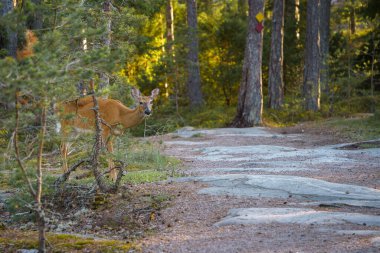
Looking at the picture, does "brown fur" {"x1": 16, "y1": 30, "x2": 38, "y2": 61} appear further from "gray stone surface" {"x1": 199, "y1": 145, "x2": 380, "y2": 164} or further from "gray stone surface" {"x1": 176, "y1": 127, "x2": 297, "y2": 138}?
"gray stone surface" {"x1": 176, "y1": 127, "x2": 297, "y2": 138}

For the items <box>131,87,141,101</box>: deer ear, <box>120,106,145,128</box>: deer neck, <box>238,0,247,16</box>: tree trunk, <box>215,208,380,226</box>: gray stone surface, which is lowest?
<box>215,208,380,226</box>: gray stone surface

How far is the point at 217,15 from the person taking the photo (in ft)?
129

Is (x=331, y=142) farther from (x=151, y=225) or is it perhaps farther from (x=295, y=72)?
(x=295, y=72)

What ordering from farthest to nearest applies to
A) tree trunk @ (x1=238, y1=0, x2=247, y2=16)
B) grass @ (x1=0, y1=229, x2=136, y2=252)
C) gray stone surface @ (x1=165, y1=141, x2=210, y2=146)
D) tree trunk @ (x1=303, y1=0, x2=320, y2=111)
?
tree trunk @ (x1=238, y1=0, x2=247, y2=16)
tree trunk @ (x1=303, y1=0, x2=320, y2=111)
gray stone surface @ (x1=165, y1=141, x2=210, y2=146)
grass @ (x1=0, y1=229, x2=136, y2=252)

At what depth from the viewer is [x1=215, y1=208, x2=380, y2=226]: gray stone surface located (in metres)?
7.47

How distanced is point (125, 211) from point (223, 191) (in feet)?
4.89

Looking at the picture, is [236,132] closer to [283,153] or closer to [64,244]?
[283,153]

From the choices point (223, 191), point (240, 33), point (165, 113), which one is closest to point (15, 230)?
point (223, 191)

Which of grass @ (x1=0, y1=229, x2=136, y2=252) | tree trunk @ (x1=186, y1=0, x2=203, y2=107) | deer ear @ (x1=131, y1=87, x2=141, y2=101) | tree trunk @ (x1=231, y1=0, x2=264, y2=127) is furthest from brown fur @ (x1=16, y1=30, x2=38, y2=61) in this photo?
tree trunk @ (x1=186, y1=0, x2=203, y2=107)

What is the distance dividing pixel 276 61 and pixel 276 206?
63.5 ft

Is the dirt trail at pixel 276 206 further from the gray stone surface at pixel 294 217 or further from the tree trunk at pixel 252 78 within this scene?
the tree trunk at pixel 252 78

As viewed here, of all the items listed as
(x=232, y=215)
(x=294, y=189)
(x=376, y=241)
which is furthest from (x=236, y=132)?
(x=376, y=241)

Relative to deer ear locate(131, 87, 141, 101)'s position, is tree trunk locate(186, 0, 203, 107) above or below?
above

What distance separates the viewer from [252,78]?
2236 cm
